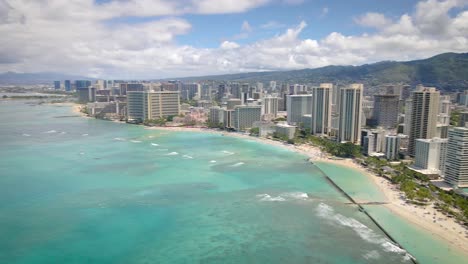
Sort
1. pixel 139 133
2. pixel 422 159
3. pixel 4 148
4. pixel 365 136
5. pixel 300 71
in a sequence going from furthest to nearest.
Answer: pixel 300 71, pixel 139 133, pixel 4 148, pixel 365 136, pixel 422 159

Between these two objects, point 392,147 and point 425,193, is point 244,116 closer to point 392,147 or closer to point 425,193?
point 392,147

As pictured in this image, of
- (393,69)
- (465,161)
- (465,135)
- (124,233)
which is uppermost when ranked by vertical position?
(393,69)

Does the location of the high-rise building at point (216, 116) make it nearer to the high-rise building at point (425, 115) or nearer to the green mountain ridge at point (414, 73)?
the high-rise building at point (425, 115)

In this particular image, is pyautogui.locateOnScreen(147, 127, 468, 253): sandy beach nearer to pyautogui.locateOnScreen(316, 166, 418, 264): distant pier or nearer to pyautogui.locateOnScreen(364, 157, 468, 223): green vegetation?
pyautogui.locateOnScreen(364, 157, 468, 223): green vegetation

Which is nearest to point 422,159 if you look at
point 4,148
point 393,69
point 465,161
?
point 465,161

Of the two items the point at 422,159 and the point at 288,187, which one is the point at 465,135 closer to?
the point at 422,159

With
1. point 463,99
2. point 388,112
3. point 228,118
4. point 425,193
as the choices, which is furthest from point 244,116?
point 463,99
